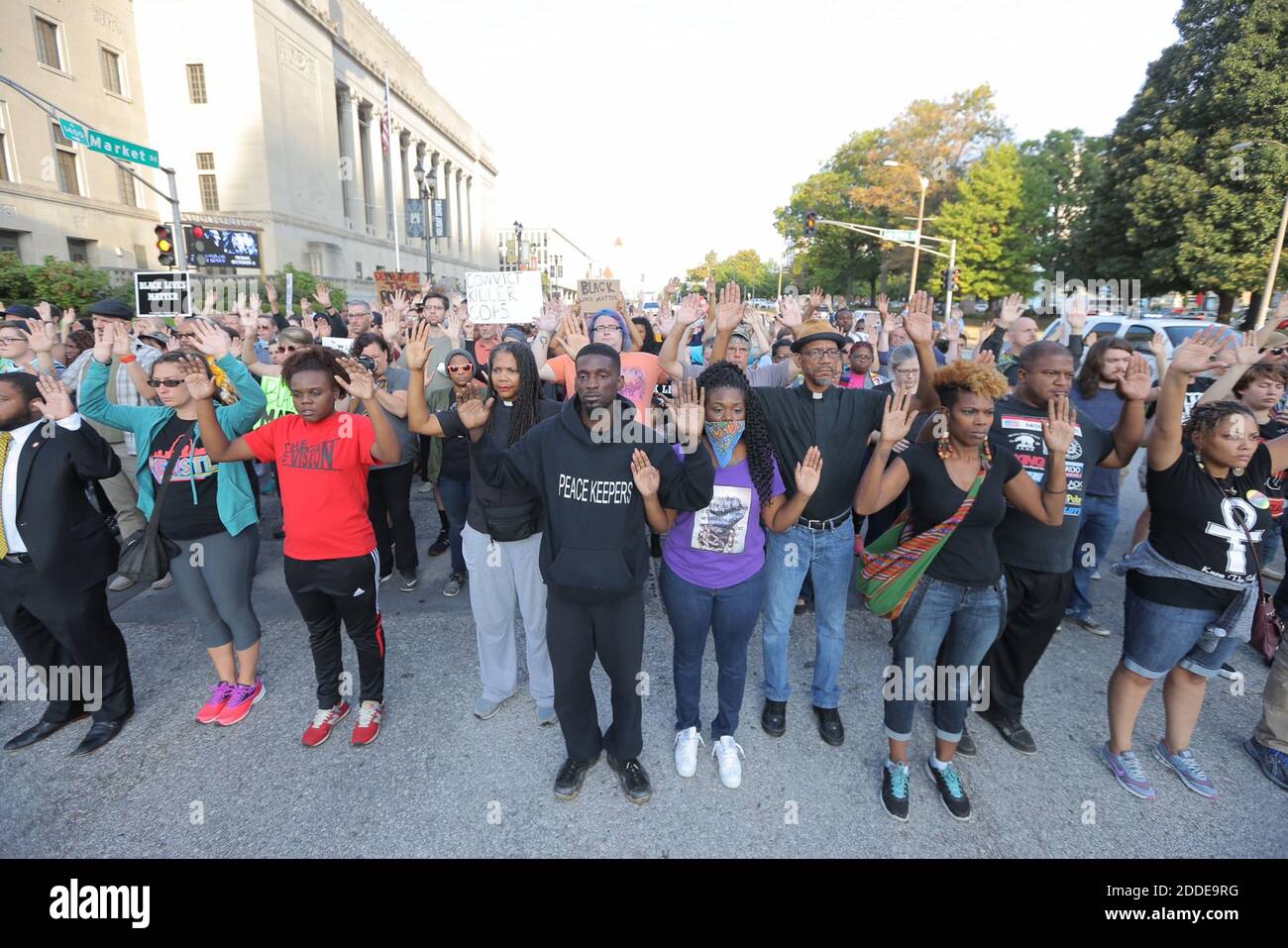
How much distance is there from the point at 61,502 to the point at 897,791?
4.60 meters

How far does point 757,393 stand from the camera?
3189mm

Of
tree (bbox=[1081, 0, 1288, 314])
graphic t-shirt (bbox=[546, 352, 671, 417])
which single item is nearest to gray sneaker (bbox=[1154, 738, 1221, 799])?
graphic t-shirt (bbox=[546, 352, 671, 417])

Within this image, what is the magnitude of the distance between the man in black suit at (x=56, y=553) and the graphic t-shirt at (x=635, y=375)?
284 cm

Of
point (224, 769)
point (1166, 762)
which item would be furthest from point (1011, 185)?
point (224, 769)

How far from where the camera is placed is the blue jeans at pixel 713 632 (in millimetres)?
3053

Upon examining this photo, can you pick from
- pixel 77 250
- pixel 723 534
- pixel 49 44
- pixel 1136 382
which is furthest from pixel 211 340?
pixel 49 44

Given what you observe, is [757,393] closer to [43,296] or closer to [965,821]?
[965,821]

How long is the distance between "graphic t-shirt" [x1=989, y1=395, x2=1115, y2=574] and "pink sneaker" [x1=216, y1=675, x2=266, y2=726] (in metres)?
4.50

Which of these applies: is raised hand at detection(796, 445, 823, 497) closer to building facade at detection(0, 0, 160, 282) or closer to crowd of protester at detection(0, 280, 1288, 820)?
crowd of protester at detection(0, 280, 1288, 820)

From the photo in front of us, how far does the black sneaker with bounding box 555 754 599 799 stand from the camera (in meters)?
3.07

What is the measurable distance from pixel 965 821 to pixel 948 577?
118cm

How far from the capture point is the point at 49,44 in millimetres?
25750

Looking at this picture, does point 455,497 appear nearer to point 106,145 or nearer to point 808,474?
point 808,474

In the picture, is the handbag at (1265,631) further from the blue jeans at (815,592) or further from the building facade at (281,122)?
the building facade at (281,122)
